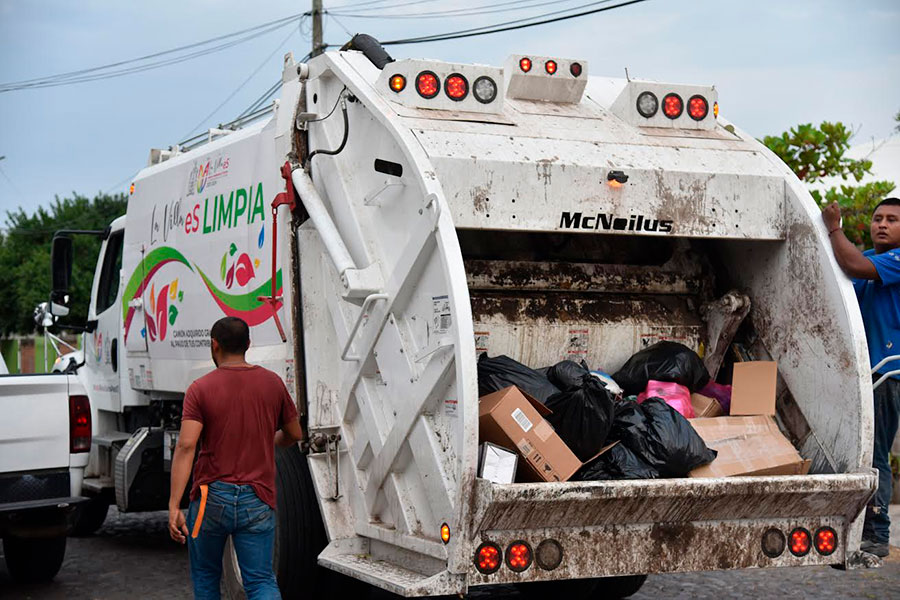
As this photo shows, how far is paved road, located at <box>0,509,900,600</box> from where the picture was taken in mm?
6566

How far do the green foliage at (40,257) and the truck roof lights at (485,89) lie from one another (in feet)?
96.0

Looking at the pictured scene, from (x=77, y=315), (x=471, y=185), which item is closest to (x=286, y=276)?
(x=471, y=185)

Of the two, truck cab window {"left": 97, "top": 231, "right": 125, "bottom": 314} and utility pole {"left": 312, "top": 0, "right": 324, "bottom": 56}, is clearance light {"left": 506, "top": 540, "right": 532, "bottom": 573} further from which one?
utility pole {"left": 312, "top": 0, "right": 324, "bottom": 56}

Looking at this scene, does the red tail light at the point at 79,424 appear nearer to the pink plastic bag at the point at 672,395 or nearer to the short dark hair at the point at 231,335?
the short dark hair at the point at 231,335

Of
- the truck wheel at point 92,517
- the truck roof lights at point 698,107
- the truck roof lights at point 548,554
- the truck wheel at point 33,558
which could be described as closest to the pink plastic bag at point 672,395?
the truck roof lights at point 548,554

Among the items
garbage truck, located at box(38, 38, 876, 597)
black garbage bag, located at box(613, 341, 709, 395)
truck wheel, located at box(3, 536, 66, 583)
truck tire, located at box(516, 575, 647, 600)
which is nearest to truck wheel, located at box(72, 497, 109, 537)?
truck wheel, located at box(3, 536, 66, 583)

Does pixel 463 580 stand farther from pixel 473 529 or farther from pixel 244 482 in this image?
pixel 244 482

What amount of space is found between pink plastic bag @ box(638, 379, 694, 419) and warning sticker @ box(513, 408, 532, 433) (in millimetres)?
927

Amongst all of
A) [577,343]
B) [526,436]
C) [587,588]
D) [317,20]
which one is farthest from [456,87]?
[317,20]

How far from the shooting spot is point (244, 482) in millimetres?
4535

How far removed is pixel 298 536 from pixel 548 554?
1.42 metres

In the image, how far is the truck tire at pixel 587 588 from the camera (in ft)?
20.7

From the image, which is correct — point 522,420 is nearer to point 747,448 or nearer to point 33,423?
point 747,448

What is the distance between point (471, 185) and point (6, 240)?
3998 centimetres
